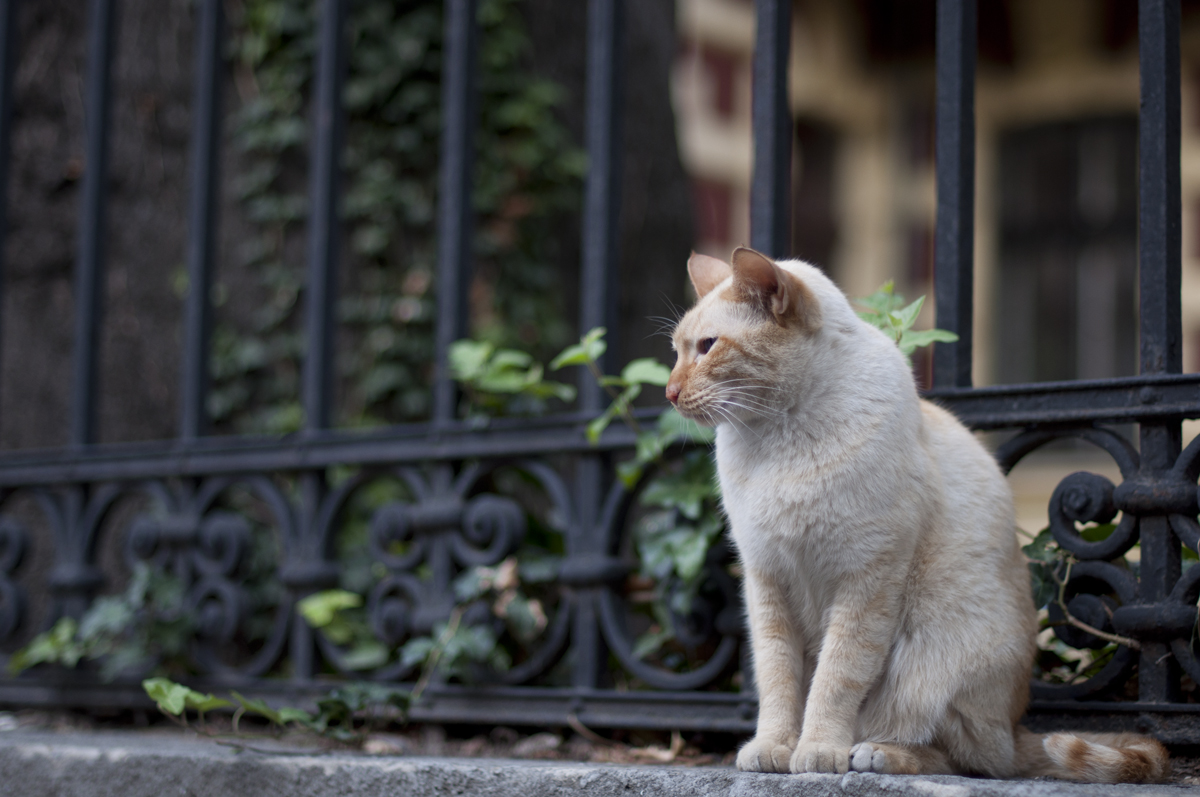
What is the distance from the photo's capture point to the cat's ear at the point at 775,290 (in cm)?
163

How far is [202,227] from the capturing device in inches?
105

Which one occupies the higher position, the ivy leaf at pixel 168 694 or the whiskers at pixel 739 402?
the whiskers at pixel 739 402

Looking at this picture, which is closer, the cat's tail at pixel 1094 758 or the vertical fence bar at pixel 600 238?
the cat's tail at pixel 1094 758

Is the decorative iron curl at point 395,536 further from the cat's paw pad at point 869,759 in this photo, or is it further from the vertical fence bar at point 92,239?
the cat's paw pad at point 869,759

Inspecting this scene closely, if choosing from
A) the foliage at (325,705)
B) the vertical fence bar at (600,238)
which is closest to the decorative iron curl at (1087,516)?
the vertical fence bar at (600,238)

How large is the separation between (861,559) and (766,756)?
321mm

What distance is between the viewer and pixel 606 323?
219cm

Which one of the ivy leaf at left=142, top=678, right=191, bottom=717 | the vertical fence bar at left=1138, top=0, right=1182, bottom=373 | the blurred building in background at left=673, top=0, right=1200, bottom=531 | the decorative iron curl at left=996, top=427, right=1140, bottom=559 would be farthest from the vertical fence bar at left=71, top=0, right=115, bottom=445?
the blurred building in background at left=673, top=0, right=1200, bottom=531

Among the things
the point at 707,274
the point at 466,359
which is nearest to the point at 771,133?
the point at 707,274

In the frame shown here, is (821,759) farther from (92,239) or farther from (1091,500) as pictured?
(92,239)

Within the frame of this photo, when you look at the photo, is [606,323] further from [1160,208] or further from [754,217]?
[1160,208]

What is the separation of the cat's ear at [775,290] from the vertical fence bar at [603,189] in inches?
21.3

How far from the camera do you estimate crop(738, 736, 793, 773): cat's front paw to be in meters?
1.56

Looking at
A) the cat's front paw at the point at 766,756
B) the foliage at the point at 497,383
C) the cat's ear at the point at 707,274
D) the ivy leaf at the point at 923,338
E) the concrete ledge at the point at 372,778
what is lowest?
A: the concrete ledge at the point at 372,778
